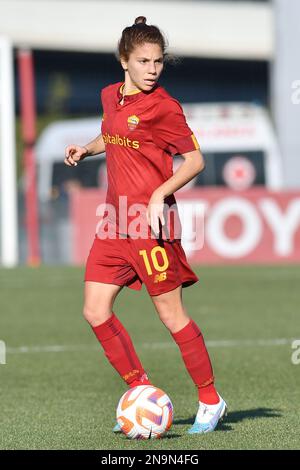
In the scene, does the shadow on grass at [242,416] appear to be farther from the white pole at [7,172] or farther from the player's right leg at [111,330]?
the white pole at [7,172]

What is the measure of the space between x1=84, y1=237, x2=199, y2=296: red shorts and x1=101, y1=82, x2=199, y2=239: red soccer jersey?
0.08 meters

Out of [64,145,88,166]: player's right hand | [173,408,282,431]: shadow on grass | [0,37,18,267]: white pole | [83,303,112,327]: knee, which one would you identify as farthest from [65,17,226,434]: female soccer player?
[0,37,18,267]: white pole

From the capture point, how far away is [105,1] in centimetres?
4169

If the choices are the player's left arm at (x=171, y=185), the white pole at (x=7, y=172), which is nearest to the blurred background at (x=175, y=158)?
the white pole at (x=7, y=172)

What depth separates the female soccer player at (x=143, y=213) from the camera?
6141mm

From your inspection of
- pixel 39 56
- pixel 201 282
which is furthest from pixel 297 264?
pixel 39 56

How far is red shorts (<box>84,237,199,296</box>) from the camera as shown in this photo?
6.27 m

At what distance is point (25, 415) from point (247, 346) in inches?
144

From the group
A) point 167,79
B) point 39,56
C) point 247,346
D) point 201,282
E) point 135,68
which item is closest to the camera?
point 135,68

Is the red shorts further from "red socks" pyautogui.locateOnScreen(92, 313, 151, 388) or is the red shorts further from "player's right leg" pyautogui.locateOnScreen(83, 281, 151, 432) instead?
"red socks" pyautogui.locateOnScreen(92, 313, 151, 388)

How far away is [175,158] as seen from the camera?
24750mm

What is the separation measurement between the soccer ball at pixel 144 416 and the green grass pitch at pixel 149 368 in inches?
3.5
